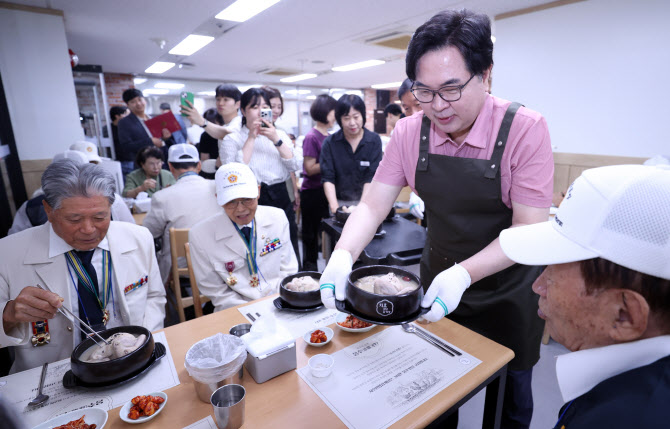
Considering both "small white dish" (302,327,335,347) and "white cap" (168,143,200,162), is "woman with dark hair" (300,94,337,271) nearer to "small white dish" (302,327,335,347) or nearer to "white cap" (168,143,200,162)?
"white cap" (168,143,200,162)

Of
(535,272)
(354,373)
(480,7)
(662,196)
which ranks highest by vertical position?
(480,7)

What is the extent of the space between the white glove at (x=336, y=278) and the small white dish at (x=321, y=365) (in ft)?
0.57

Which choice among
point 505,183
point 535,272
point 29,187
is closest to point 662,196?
point 505,183

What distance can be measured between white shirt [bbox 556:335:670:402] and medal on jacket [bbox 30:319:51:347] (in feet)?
5.97

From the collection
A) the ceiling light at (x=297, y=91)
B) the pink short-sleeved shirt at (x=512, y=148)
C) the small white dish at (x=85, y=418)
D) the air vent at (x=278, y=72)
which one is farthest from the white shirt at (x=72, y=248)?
the ceiling light at (x=297, y=91)

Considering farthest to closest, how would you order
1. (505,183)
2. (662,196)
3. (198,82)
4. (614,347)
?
(198,82), (505,183), (614,347), (662,196)

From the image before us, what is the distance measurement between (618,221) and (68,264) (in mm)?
1920

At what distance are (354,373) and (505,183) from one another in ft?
3.03

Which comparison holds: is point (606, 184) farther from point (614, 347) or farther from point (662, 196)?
point (614, 347)

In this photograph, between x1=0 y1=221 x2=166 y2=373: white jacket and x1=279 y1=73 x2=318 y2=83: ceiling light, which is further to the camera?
x1=279 y1=73 x2=318 y2=83: ceiling light

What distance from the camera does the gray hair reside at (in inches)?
56.1

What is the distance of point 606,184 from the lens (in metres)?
0.66

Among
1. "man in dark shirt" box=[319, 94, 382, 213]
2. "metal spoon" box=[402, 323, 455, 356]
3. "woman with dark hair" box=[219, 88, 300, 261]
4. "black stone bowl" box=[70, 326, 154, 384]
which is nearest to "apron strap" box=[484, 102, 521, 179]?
"metal spoon" box=[402, 323, 455, 356]

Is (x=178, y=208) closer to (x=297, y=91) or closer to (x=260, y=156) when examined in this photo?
(x=260, y=156)
